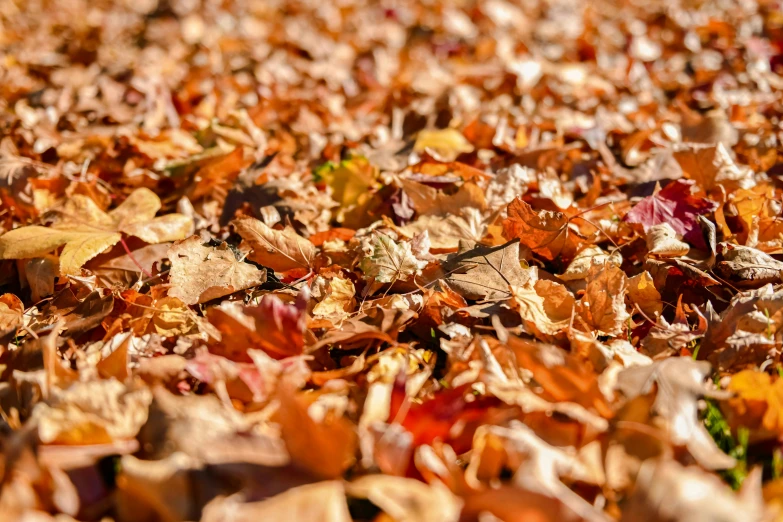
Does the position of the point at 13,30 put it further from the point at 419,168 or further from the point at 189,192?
the point at 419,168

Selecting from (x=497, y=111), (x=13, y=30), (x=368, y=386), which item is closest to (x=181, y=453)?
(x=368, y=386)

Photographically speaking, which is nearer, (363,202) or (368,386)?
(368,386)

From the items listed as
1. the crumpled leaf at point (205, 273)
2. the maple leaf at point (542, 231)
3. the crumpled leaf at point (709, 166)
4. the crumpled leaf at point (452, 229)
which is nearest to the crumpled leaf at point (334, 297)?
the crumpled leaf at point (205, 273)

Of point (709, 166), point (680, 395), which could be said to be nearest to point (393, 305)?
point (680, 395)

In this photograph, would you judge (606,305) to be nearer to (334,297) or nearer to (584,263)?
(584,263)

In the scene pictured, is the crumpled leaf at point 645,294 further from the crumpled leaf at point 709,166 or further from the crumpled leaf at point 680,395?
the crumpled leaf at point 709,166

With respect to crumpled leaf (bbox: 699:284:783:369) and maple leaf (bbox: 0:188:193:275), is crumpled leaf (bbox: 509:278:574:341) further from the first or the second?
maple leaf (bbox: 0:188:193:275)

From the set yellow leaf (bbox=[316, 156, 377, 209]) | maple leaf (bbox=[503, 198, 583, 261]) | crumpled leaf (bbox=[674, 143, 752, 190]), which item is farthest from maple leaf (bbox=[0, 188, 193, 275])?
crumpled leaf (bbox=[674, 143, 752, 190])
